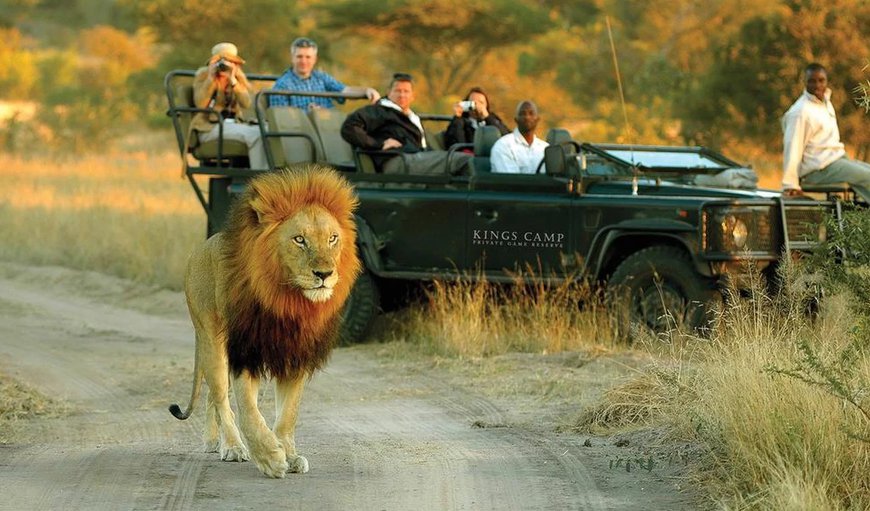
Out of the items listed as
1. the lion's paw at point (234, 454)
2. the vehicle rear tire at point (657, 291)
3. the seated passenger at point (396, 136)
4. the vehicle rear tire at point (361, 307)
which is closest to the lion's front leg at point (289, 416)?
the lion's paw at point (234, 454)

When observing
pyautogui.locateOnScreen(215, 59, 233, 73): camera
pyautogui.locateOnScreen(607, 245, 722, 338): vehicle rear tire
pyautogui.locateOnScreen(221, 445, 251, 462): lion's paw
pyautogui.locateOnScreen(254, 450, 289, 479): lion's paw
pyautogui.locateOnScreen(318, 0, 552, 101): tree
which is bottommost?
pyautogui.locateOnScreen(221, 445, 251, 462): lion's paw

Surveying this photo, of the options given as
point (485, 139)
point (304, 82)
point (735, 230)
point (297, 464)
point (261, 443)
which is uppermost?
point (304, 82)

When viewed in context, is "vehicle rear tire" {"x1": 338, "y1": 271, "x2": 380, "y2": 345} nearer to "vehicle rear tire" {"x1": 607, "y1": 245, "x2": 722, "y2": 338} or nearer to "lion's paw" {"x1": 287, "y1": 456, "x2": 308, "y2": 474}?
"vehicle rear tire" {"x1": 607, "y1": 245, "x2": 722, "y2": 338}

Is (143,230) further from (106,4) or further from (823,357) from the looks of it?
(106,4)

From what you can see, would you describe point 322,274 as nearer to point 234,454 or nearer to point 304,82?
point 234,454

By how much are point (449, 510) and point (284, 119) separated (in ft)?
19.4

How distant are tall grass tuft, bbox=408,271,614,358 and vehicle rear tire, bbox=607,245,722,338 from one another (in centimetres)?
17

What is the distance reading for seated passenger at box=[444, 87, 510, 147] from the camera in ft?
38.3

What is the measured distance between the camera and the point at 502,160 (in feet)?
33.8

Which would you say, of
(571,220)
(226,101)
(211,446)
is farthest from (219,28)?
(211,446)

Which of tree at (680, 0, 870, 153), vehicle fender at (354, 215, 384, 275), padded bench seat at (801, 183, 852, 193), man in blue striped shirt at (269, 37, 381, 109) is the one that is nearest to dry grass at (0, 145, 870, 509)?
vehicle fender at (354, 215, 384, 275)

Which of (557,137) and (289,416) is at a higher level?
(557,137)

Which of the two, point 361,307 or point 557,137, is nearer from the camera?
point 557,137

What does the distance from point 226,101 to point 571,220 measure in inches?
122
